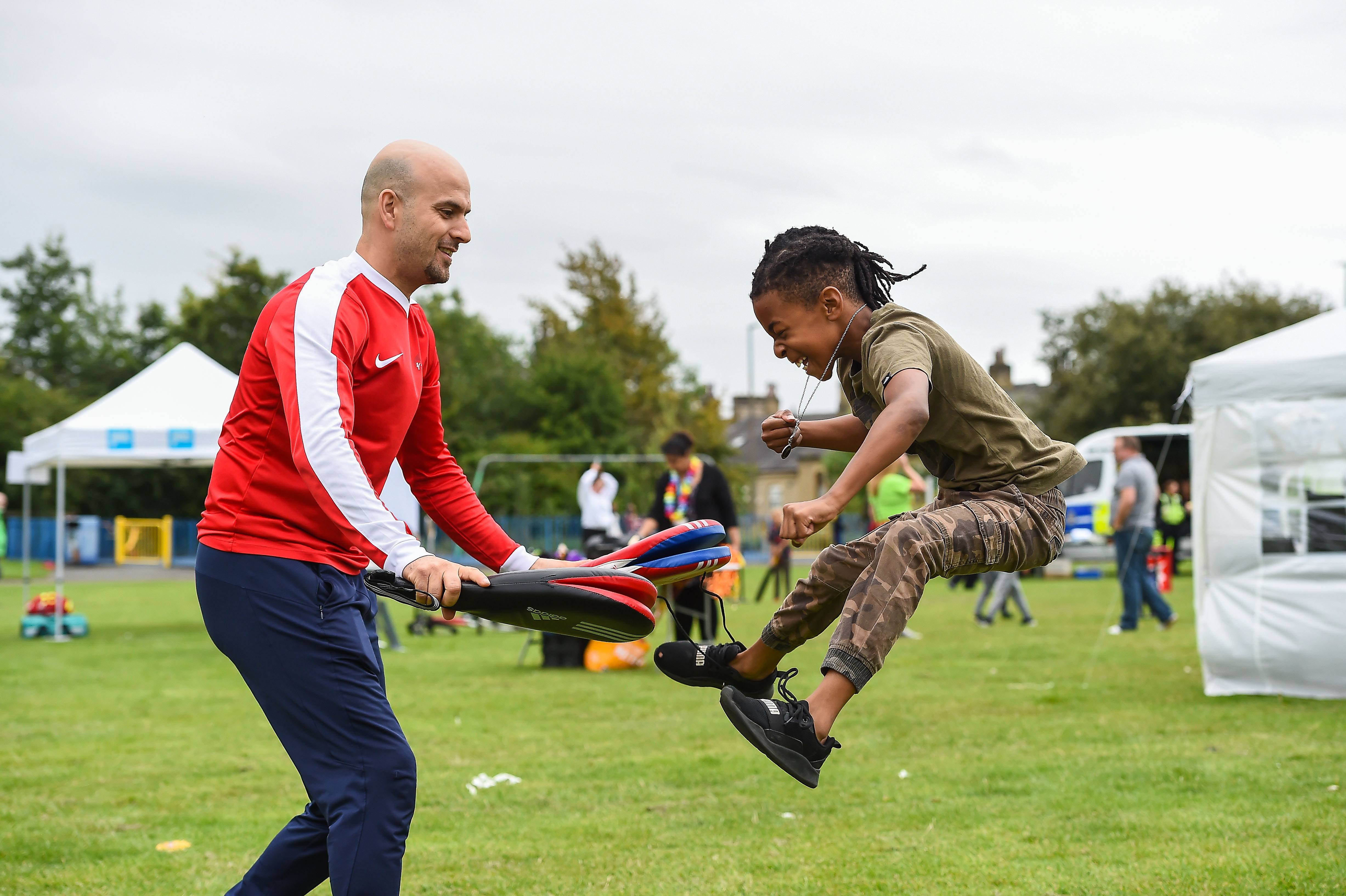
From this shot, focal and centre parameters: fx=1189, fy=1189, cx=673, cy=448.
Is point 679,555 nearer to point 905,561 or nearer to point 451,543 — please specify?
point 905,561

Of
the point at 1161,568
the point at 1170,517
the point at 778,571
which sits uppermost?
the point at 1170,517

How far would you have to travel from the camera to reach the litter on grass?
21.9 ft

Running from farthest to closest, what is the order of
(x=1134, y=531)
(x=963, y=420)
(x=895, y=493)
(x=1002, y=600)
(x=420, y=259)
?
(x=1002, y=600) → (x=1134, y=531) → (x=895, y=493) → (x=963, y=420) → (x=420, y=259)

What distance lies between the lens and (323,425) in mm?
2863

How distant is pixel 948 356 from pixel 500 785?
4323mm

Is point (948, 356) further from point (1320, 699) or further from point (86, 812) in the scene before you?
point (1320, 699)

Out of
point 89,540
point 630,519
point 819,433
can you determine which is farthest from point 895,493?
point 89,540

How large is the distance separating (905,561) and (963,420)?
1.53 feet

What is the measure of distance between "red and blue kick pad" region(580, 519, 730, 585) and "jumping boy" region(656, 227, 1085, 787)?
331mm

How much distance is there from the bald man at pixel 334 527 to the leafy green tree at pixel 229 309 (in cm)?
4924

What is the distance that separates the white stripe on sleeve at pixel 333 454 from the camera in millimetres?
2852

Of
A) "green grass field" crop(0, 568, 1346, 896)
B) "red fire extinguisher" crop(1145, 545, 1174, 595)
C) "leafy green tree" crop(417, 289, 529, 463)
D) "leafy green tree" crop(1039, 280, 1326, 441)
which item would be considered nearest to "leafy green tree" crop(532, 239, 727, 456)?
"leafy green tree" crop(417, 289, 529, 463)

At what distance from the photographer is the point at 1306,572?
9562 millimetres

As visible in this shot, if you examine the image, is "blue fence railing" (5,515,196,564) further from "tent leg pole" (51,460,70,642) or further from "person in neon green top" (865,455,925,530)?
"person in neon green top" (865,455,925,530)
